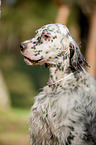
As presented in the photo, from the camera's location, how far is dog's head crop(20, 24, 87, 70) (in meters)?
3.40

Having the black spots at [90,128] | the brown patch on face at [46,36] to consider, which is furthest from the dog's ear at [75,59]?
the black spots at [90,128]

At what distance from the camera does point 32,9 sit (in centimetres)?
1939

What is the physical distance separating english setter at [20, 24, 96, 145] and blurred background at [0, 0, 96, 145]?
17.3ft

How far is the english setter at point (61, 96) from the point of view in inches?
126

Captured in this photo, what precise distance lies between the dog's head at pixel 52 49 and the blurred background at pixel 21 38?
5.49 meters

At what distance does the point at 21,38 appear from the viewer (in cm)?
2316

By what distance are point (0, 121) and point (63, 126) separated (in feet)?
25.6

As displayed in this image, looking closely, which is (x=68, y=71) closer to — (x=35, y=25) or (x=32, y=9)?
(x=35, y=25)

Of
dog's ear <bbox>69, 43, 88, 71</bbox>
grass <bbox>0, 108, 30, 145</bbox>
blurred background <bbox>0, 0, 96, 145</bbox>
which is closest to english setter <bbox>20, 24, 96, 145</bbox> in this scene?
dog's ear <bbox>69, 43, 88, 71</bbox>

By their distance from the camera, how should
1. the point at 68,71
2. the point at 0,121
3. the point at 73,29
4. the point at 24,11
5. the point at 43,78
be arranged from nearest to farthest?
1. the point at 68,71
2. the point at 0,121
3. the point at 73,29
4. the point at 24,11
5. the point at 43,78

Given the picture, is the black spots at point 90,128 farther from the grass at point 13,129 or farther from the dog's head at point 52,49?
the grass at point 13,129

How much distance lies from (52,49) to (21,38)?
2005 cm

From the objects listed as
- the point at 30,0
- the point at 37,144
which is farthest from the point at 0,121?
the point at 30,0

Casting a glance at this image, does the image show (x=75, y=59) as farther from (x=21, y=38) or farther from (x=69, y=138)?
(x=21, y=38)
